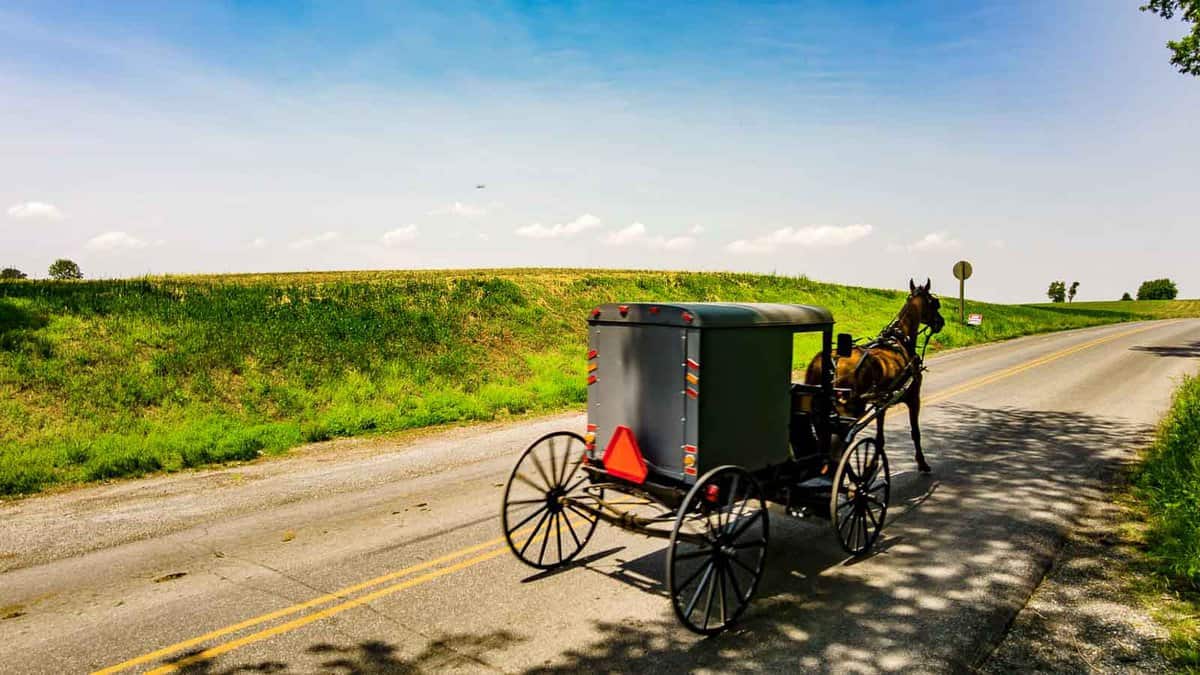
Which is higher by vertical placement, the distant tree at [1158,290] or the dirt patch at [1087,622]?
the distant tree at [1158,290]

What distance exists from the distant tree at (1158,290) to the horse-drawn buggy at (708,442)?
6426 inches

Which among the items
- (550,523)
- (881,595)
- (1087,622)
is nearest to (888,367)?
(881,595)

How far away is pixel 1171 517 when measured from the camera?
7.19 m

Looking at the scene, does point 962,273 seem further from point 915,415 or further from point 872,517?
point 872,517

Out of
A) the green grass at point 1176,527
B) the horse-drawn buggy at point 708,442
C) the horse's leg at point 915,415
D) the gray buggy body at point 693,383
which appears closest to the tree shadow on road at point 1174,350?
the green grass at point 1176,527

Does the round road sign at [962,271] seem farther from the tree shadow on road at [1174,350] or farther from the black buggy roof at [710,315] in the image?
the black buggy roof at [710,315]

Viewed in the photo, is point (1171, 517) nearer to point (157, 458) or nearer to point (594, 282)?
point (157, 458)

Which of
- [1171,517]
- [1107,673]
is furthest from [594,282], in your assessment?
[1107,673]

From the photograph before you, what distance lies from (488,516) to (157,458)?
6325 millimetres

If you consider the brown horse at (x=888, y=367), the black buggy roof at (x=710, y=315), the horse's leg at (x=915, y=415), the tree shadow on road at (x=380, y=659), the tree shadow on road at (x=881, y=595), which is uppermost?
the black buggy roof at (x=710, y=315)

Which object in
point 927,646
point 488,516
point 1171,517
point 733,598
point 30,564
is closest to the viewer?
point 927,646

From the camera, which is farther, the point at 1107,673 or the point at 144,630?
the point at 144,630

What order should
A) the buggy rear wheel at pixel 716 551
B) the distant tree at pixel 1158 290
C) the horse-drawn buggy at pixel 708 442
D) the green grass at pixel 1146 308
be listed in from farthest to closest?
the distant tree at pixel 1158 290
the green grass at pixel 1146 308
the horse-drawn buggy at pixel 708 442
the buggy rear wheel at pixel 716 551

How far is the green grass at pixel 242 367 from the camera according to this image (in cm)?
1159
